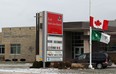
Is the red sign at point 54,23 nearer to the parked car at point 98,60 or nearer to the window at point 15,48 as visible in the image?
the parked car at point 98,60

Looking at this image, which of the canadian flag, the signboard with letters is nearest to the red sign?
the signboard with letters

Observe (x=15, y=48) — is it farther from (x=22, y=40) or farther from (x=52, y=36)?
(x=52, y=36)

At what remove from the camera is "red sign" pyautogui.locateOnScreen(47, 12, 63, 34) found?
37.7 m

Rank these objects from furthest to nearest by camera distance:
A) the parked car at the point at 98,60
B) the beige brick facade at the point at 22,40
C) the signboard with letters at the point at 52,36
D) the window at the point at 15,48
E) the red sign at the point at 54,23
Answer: the window at the point at 15,48
the beige brick facade at the point at 22,40
the parked car at the point at 98,60
the red sign at the point at 54,23
the signboard with letters at the point at 52,36

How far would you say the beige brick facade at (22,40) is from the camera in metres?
64.9

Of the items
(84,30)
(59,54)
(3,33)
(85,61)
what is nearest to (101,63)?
(85,61)

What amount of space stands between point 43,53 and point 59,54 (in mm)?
2095

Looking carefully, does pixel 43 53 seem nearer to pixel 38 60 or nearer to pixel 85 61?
pixel 38 60

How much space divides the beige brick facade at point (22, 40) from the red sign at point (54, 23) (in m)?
25.7

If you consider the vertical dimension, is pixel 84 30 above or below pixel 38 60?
above

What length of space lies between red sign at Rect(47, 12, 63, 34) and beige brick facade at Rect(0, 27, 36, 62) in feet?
84.4

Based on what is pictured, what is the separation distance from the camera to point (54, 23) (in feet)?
125

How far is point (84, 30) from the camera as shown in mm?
54250

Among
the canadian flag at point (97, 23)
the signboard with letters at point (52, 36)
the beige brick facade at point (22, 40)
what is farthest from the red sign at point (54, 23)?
the beige brick facade at point (22, 40)
